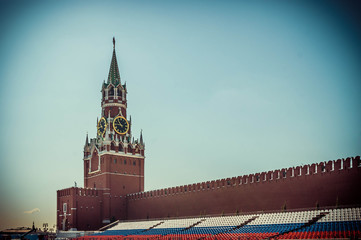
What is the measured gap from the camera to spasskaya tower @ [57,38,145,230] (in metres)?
61.4

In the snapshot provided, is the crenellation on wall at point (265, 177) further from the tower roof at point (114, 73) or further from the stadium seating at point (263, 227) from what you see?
the tower roof at point (114, 73)

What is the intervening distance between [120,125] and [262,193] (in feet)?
96.2

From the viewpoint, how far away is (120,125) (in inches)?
2672

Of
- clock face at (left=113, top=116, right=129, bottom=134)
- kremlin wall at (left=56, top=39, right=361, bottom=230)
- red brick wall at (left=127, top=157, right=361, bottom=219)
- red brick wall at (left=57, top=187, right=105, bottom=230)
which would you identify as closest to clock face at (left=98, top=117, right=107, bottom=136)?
kremlin wall at (left=56, top=39, right=361, bottom=230)

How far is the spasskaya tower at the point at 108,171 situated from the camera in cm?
6141

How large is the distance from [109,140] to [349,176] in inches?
1459

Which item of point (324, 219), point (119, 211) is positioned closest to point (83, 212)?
point (119, 211)

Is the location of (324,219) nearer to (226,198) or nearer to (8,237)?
(226,198)

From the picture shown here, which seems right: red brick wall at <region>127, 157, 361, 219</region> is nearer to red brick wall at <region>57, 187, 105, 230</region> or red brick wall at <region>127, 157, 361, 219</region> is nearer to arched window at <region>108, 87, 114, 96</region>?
red brick wall at <region>57, 187, 105, 230</region>

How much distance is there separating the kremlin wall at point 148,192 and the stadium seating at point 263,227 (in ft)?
6.80

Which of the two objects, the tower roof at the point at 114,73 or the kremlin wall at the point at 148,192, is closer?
the kremlin wall at the point at 148,192

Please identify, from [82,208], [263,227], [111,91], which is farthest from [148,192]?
[263,227]

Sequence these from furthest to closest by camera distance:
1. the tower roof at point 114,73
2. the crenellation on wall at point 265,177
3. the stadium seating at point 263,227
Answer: the tower roof at point 114,73
the crenellation on wall at point 265,177
the stadium seating at point 263,227

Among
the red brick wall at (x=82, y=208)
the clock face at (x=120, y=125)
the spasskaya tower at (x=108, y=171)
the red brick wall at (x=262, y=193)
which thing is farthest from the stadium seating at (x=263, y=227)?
the clock face at (x=120, y=125)
